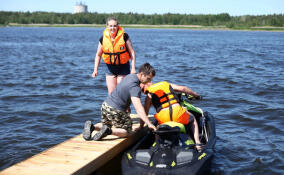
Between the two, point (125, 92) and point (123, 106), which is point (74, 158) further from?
point (125, 92)

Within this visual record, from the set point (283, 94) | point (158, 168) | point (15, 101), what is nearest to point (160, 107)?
point (158, 168)

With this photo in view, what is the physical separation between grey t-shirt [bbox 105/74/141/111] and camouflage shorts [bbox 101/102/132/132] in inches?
2.7

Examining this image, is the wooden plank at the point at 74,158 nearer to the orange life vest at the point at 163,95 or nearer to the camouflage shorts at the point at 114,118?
the camouflage shorts at the point at 114,118

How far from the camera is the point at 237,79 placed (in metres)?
14.6

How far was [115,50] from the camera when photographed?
20.7ft

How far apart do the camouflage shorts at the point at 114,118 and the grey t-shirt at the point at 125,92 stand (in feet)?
0.22

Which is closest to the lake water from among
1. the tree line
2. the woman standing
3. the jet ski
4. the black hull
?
the black hull

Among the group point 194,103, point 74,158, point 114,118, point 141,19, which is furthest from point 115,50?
point 141,19

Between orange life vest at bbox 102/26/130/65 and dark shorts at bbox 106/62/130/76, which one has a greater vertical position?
orange life vest at bbox 102/26/130/65

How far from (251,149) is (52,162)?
4.11m

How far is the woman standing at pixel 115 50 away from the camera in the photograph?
248 inches

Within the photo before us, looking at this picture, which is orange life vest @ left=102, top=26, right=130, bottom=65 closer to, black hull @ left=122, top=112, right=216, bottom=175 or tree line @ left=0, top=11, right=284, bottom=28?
black hull @ left=122, top=112, right=216, bottom=175

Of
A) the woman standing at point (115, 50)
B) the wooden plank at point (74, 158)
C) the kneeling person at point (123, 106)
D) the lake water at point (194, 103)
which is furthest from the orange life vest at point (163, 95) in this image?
the lake water at point (194, 103)

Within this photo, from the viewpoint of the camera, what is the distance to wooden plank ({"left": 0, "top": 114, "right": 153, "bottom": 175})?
4.40 meters
